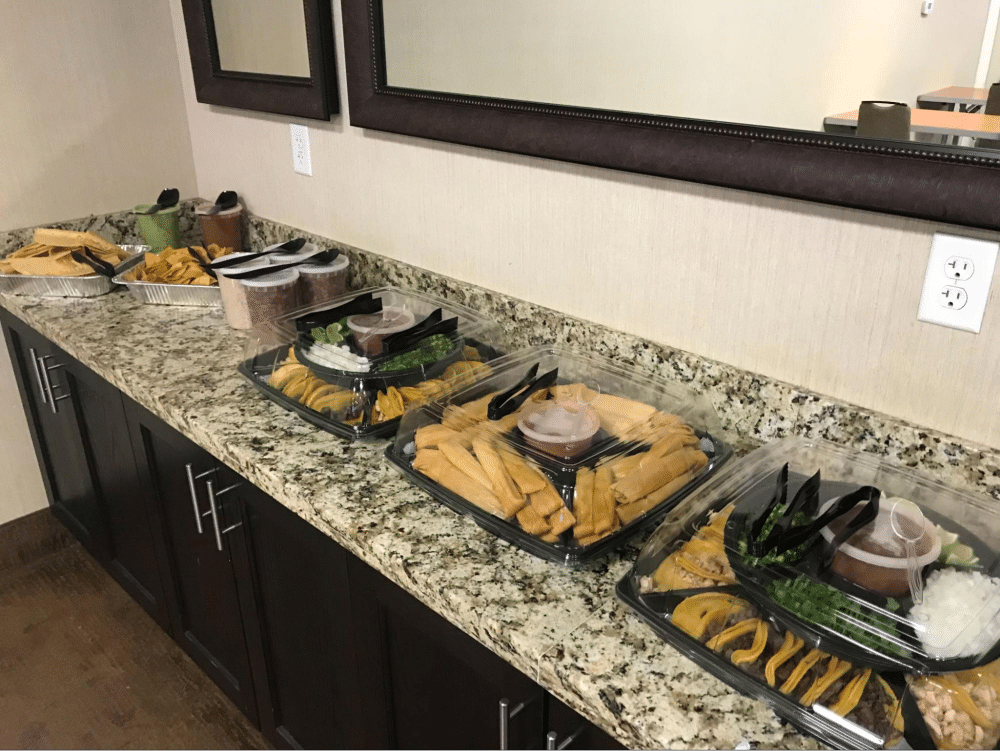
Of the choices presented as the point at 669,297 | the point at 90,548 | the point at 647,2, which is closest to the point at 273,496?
the point at 669,297

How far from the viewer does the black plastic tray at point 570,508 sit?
95 cm

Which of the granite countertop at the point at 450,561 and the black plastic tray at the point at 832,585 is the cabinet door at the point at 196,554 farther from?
the black plastic tray at the point at 832,585

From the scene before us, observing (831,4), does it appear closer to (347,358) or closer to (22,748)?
(347,358)

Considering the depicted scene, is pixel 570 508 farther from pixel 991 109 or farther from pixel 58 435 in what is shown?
pixel 58 435

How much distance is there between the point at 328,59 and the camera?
1.61 m

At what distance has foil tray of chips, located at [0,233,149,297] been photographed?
1775mm

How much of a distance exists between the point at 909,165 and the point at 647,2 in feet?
1.38

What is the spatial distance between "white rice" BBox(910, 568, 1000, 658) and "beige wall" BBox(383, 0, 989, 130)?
525mm

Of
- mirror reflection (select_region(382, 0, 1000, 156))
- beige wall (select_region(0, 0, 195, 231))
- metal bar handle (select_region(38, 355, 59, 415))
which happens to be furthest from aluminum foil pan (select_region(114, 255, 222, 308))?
mirror reflection (select_region(382, 0, 1000, 156))

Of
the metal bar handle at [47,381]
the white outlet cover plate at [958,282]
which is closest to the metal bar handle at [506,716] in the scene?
the white outlet cover plate at [958,282]

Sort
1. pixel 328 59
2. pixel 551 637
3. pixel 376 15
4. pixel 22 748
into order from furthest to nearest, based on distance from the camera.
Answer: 1. pixel 328 59
2. pixel 376 15
3. pixel 22 748
4. pixel 551 637

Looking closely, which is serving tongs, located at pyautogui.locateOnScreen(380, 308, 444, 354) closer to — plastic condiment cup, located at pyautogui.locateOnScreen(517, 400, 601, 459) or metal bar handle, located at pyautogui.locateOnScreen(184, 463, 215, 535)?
plastic condiment cup, located at pyautogui.locateOnScreen(517, 400, 601, 459)

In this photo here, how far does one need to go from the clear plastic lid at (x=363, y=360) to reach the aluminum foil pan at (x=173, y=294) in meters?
0.35

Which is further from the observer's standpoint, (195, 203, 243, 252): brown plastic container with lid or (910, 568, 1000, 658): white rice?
(195, 203, 243, 252): brown plastic container with lid
